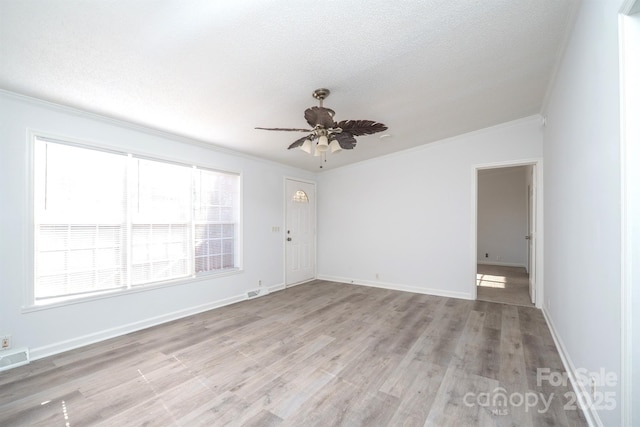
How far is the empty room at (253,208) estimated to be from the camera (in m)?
1.58

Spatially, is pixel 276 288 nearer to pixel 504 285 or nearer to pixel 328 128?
pixel 328 128

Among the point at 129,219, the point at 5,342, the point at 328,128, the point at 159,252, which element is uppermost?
the point at 328,128

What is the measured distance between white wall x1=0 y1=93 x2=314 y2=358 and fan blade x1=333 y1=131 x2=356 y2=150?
7.74 ft

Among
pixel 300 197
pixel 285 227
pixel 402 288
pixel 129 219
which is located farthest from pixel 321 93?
pixel 402 288

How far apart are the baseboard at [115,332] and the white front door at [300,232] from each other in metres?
1.66

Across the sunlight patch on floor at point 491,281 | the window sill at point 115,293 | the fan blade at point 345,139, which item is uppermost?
the fan blade at point 345,139

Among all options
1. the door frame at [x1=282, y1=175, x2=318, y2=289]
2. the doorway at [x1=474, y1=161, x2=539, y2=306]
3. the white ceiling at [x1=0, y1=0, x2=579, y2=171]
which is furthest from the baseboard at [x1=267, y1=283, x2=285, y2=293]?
the doorway at [x1=474, y1=161, x2=539, y2=306]

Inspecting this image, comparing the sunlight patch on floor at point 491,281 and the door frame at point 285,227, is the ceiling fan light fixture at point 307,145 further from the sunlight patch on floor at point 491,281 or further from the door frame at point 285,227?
the sunlight patch on floor at point 491,281

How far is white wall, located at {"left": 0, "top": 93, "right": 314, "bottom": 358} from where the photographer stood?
2.32m

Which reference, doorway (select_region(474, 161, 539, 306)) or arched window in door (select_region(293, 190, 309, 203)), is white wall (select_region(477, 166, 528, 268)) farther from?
arched window in door (select_region(293, 190, 309, 203))

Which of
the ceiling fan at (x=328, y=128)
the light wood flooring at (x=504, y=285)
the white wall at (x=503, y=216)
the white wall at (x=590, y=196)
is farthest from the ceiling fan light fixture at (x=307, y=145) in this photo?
the white wall at (x=503, y=216)

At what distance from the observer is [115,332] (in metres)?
2.95

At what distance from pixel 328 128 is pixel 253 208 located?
2706 millimetres

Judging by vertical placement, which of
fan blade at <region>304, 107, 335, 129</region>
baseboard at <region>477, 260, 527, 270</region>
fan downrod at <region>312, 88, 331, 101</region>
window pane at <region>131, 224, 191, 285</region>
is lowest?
baseboard at <region>477, 260, 527, 270</region>
